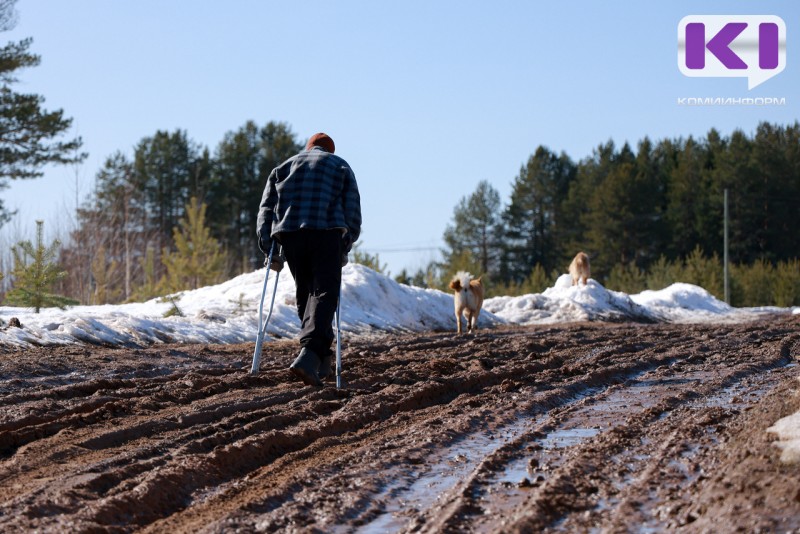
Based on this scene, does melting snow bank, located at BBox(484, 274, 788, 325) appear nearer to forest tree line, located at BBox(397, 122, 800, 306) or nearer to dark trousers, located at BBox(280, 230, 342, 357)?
dark trousers, located at BBox(280, 230, 342, 357)

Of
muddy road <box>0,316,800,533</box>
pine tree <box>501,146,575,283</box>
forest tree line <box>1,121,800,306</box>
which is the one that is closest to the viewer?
muddy road <box>0,316,800,533</box>

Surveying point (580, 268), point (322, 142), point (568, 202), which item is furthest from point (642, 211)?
point (322, 142)

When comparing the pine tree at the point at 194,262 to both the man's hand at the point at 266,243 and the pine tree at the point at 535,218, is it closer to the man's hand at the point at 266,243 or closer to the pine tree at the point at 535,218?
the man's hand at the point at 266,243

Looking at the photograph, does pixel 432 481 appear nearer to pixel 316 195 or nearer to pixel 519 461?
pixel 519 461

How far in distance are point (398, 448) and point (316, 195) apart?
11.0 feet

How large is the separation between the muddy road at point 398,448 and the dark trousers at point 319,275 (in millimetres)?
453

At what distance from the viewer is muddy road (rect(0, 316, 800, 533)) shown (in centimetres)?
401

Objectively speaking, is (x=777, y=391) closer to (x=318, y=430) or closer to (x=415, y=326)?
(x=318, y=430)

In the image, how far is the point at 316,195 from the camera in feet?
27.5

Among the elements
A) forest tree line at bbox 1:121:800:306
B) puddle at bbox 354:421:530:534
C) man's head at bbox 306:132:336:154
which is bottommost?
puddle at bbox 354:421:530:534

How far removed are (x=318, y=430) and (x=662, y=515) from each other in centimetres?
261

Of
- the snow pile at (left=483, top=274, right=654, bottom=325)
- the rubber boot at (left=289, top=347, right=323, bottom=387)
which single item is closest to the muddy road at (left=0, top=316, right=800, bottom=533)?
the rubber boot at (left=289, top=347, right=323, bottom=387)

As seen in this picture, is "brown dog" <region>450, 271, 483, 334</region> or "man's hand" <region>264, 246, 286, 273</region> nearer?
"man's hand" <region>264, 246, 286, 273</region>

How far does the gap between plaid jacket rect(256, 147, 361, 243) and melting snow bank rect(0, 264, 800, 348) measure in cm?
452
